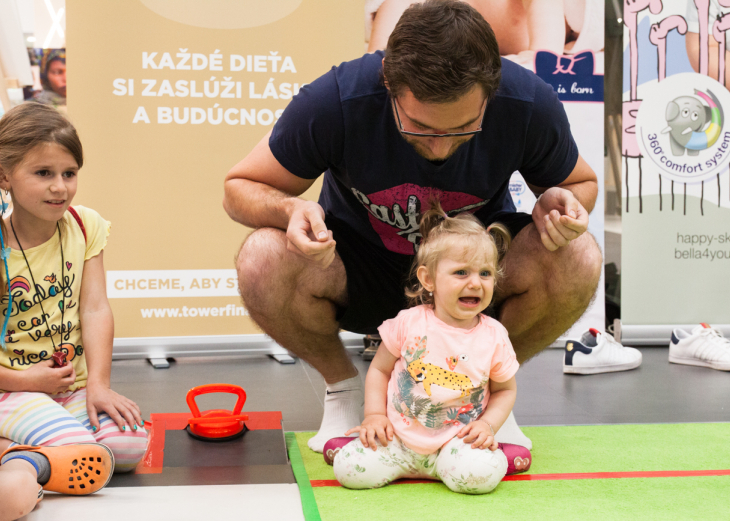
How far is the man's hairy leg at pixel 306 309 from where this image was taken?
4.99ft

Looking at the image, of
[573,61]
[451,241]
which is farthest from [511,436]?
[573,61]

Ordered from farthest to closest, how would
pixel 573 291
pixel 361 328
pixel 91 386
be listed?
pixel 361 328 < pixel 573 291 < pixel 91 386

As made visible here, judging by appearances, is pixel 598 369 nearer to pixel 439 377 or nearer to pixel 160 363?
pixel 439 377

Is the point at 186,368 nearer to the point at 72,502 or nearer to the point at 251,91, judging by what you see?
the point at 251,91

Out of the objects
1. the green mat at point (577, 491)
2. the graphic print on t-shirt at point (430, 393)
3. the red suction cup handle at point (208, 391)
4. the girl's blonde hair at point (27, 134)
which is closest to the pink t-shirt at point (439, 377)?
the graphic print on t-shirt at point (430, 393)

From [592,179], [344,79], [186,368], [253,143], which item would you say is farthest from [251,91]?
[592,179]

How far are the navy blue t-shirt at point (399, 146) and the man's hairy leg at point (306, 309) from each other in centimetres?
18

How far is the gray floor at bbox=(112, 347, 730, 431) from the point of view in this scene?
6.09 ft

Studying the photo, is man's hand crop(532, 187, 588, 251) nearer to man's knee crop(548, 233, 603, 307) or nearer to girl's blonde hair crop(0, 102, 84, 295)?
man's knee crop(548, 233, 603, 307)

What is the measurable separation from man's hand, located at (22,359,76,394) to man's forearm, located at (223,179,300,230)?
1.58 ft

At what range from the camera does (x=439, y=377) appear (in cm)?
132

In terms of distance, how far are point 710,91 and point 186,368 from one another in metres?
2.40

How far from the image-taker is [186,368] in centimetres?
249

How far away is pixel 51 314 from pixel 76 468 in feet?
1.25
